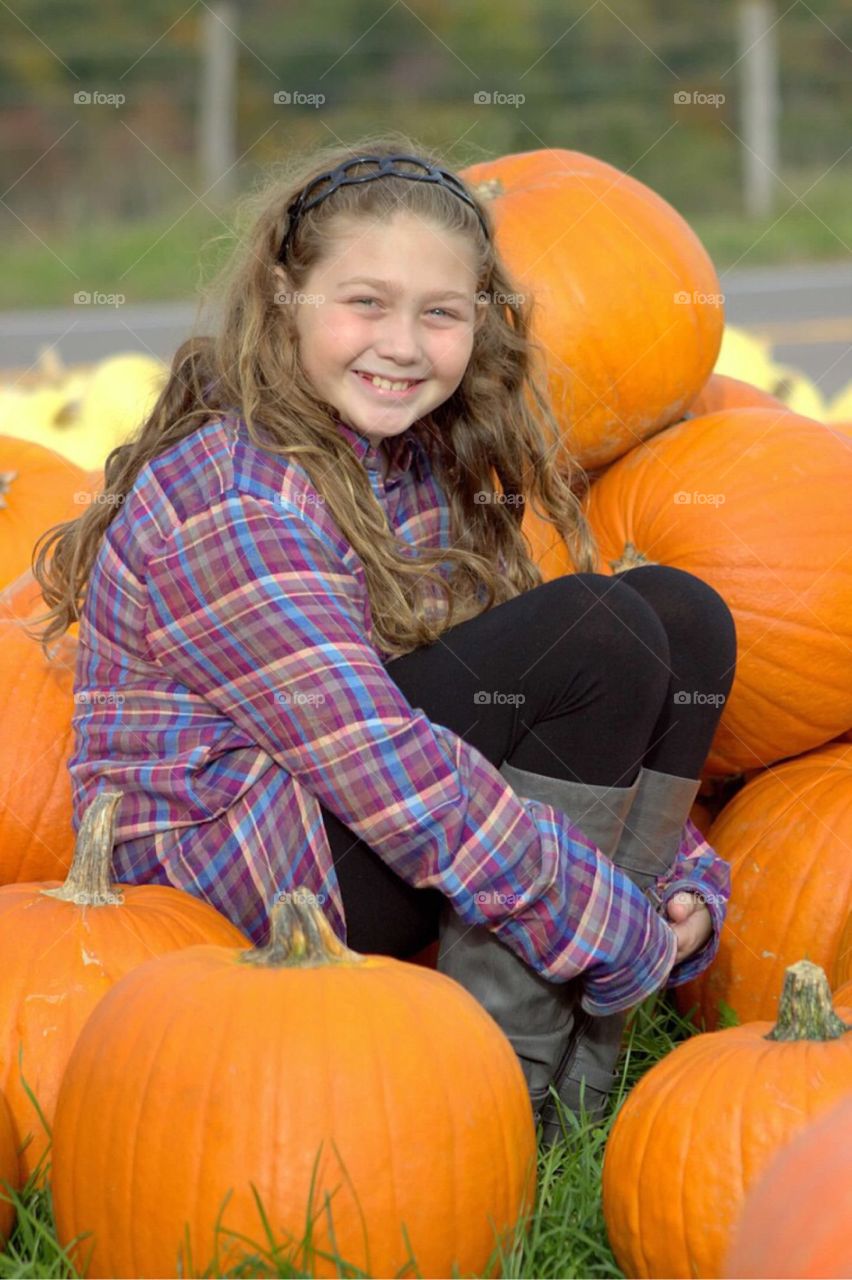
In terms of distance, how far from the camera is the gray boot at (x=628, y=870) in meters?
2.08

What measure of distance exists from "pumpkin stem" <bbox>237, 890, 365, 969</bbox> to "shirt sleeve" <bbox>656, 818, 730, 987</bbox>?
25.2 inches

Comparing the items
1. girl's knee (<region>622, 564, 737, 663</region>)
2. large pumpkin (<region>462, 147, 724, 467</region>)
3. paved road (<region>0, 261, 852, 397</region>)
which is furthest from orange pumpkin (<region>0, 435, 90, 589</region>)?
paved road (<region>0, 261, 852, 397</region>)

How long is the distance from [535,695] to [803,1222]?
3.03ft

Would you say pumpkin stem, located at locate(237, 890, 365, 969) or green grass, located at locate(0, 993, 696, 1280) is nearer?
green grass, located at locate(0, 993, 696, 1280)

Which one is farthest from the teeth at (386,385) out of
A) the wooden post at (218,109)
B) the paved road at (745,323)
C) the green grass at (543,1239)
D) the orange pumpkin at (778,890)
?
the wooden post at (218,109)

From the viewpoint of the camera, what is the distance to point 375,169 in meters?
2.20

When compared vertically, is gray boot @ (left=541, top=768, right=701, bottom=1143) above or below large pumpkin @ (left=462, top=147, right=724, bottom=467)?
below

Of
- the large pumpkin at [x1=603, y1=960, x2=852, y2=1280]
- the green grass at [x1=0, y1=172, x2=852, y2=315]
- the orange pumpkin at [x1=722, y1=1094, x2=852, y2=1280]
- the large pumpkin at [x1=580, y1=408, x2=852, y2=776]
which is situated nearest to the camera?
the orange pumpkin at [x1=722, y1=1094, x2=852, y2=1280]

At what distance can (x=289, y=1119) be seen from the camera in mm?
1545

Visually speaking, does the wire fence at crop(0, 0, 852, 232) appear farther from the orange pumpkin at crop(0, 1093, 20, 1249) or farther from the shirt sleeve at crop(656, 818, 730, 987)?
the orange pumpkin at crop(0, 1093, 20, 1249)

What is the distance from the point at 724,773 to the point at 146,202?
42.6 feet

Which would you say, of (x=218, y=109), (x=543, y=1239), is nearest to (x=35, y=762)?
(x=543, y=1239)

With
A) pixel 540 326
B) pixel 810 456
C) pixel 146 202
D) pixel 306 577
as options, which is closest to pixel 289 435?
pixel 306 577

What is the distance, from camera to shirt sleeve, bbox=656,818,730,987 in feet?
7.08
